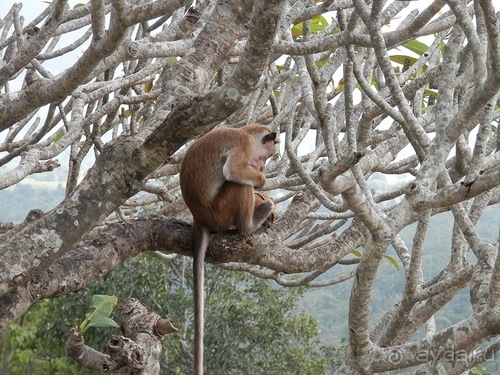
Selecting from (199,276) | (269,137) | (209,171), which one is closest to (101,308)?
(199,276)

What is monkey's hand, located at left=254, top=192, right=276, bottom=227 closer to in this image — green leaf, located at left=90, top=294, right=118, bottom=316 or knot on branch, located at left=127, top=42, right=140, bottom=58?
green leaf, located at left=90, top=294, right=118, bottom=316

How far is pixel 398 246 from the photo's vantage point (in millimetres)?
3010

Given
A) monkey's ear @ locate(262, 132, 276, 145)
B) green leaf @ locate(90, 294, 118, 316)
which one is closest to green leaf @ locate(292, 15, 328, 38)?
monkey's ear @ locate(262, 132, 276, 145)

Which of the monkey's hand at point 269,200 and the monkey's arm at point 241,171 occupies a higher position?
the monkey's arm at point 241,171

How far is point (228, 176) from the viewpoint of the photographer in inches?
133

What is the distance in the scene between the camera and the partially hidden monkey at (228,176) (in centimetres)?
329

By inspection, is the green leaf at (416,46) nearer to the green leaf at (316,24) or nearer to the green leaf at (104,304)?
the green leaf at (316,24)

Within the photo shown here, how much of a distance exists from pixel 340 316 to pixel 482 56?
2157 cm

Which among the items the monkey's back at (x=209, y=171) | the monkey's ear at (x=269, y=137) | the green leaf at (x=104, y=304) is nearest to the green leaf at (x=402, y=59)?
the monkey's ear at (x=269, y=137)

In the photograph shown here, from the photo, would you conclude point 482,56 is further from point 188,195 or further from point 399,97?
point 188,195

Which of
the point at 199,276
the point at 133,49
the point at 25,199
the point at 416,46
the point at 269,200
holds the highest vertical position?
the point at 25,199

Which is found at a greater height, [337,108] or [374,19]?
[337,108]

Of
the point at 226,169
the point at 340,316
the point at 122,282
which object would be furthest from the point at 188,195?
the point at 340,316

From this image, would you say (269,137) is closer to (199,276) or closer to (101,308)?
(199,276)
